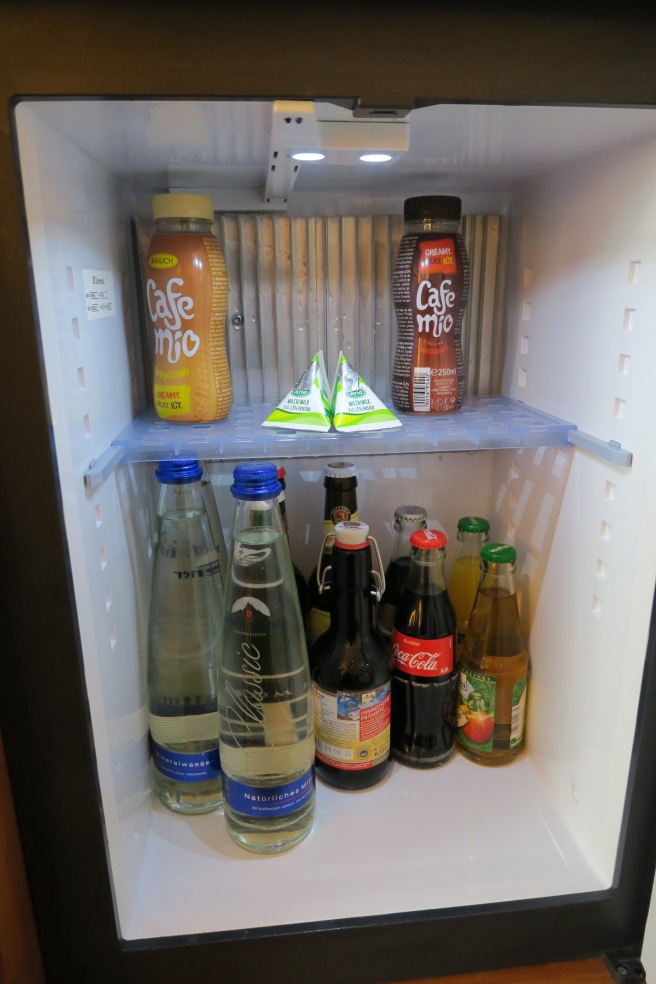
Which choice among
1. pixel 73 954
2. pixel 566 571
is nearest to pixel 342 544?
pixel 566 571

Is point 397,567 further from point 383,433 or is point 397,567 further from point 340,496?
point 383,433

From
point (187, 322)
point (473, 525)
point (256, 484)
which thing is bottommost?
point (473, 525)

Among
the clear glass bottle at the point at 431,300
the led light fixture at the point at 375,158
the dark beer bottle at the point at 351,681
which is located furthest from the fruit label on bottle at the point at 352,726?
the led light fixture at the point at 375,158

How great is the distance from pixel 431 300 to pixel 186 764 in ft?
1.95

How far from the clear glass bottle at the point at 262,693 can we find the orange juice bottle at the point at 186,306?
0.13m

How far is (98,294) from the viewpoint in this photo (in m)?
0.66

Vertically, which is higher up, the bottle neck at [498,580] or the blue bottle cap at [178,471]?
the blue bottle cap at [178,471]

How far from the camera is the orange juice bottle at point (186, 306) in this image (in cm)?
70

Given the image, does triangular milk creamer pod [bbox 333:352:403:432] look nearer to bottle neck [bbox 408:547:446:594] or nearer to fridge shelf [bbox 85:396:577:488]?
fridge shelf [bbox 85:396:577:488]

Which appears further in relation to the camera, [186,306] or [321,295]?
[321,295]

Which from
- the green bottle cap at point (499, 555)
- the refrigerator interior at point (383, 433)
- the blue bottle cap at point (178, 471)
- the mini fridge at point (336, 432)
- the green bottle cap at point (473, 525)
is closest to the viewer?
the mini fridge at point (336, 432)

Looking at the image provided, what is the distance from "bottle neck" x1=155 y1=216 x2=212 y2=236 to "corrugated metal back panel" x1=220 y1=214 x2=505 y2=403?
0.42 ft

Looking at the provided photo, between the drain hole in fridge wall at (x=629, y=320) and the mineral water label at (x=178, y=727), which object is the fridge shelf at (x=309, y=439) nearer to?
the drain hole in fridge wall at (x=629, y=320)

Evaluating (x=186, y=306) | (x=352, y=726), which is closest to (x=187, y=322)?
(x=186, y=306)
